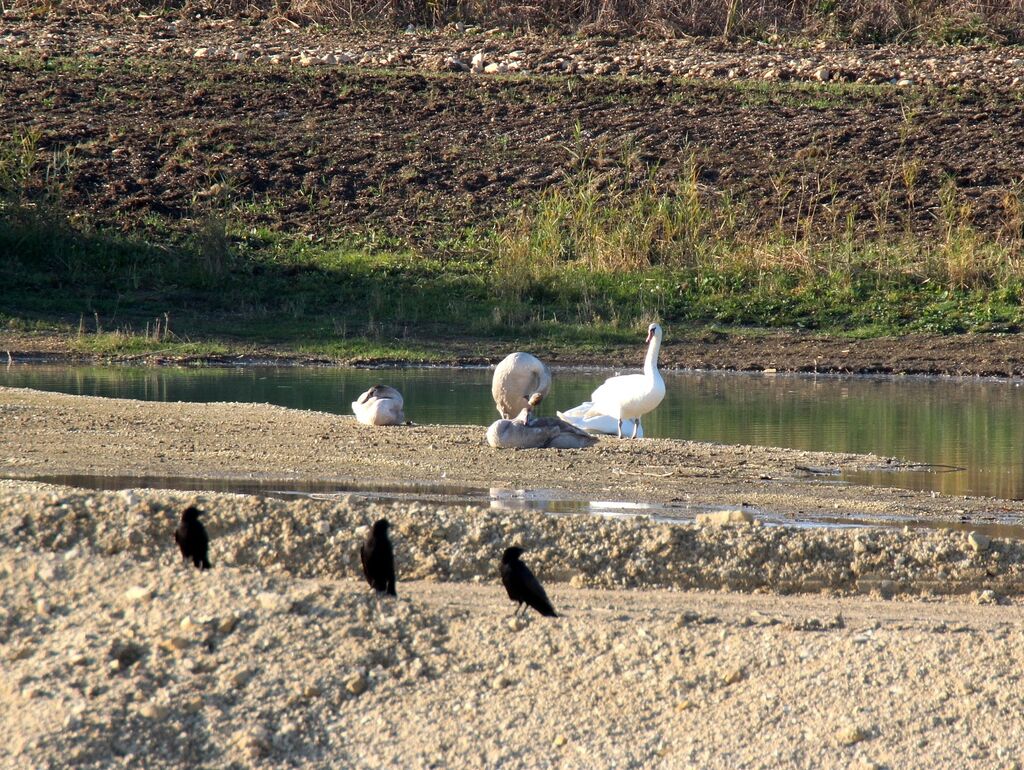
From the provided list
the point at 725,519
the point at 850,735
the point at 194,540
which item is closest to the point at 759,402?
the point at 725,519

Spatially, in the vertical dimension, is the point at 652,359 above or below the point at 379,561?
above

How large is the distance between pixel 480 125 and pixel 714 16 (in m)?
7.42

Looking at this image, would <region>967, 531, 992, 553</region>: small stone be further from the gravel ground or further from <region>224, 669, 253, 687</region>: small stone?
<region>224, 669, 253, 687</region>: small stone

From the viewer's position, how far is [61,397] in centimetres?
1504

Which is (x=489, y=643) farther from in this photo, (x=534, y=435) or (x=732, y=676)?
(x=534, y=435)

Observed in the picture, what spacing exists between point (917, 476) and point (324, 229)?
1522 cm

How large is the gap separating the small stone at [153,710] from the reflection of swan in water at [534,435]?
7.05 meters

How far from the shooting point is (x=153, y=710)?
5.89 m

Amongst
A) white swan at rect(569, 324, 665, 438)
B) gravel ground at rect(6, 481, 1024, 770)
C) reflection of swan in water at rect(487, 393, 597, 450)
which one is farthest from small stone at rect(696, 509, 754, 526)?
white swan at rect(569, 324, 665, 438)

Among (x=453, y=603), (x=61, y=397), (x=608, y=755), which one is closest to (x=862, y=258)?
(x=61, y=397)

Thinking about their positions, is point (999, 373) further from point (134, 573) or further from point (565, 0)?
point (565, 0)

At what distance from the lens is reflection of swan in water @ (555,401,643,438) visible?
14133 millimetres

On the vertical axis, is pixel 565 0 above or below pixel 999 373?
above

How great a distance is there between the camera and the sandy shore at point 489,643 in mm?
5871
